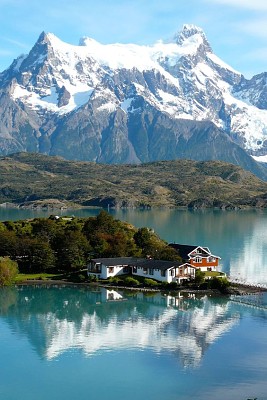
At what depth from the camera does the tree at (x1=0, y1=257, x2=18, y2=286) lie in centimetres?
7219

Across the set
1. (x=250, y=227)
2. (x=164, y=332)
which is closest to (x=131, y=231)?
(x=164, y=332)

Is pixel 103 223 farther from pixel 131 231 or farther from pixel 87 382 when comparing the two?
pixel 87 382

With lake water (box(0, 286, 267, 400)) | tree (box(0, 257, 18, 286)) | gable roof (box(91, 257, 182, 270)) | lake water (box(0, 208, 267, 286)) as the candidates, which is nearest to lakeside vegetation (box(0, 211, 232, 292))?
tree (box(0, 257, 18, 286))

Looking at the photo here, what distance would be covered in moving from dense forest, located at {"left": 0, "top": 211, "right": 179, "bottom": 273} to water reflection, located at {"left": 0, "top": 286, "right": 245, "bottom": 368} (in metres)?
8.38

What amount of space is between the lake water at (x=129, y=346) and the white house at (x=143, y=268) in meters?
5.07

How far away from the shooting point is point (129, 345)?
49.8 meters

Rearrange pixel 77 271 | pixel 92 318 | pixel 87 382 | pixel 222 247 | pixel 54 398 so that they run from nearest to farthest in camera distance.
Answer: pixel 54 398, pixel 87 382, pixel 92 318, pixel 77 271, pixel 222 247

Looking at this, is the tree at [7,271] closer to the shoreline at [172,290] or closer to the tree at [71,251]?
the shoreline at [172,290]

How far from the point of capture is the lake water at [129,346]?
41094 millimetres

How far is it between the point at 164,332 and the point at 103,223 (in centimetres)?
3923

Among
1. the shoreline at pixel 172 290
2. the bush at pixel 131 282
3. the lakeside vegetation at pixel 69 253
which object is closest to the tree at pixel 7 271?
the lakeside vegetation at pixel 69 253

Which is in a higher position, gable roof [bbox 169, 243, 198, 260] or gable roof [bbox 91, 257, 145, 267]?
gable roof [bbox 169, 243, 198, 260]

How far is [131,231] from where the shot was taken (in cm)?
9662

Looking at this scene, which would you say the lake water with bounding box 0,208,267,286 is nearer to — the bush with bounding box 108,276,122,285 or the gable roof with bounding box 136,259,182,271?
the gable roof with bounding box 136,259,182,271
